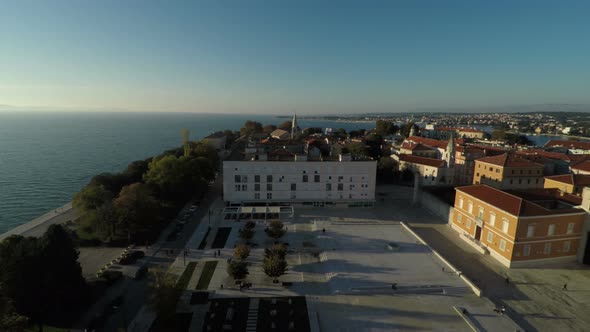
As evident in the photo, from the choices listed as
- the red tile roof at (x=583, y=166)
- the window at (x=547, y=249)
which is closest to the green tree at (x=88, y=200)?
the window at (x=547, y=249)

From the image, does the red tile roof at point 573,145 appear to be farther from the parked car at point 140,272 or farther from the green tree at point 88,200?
the green tree at point 88,200

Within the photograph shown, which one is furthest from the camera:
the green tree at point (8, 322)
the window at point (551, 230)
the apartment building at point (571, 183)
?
the apartment building at point (571, 183)

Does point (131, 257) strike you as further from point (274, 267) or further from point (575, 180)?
point (575, 180)

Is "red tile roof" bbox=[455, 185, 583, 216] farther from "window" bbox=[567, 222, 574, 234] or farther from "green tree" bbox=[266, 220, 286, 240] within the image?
"green tree" bbox=[266, 220, 286, 240]

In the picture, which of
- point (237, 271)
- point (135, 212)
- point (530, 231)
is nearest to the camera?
point (237, 271)

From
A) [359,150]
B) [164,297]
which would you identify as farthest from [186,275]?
[359,150]

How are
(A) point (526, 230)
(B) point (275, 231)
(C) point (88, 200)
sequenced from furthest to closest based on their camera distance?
(C) point (88, 200) → (B) point (275, 231) → (A) point (526, 230)

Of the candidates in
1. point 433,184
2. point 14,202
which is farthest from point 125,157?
point 433,184
